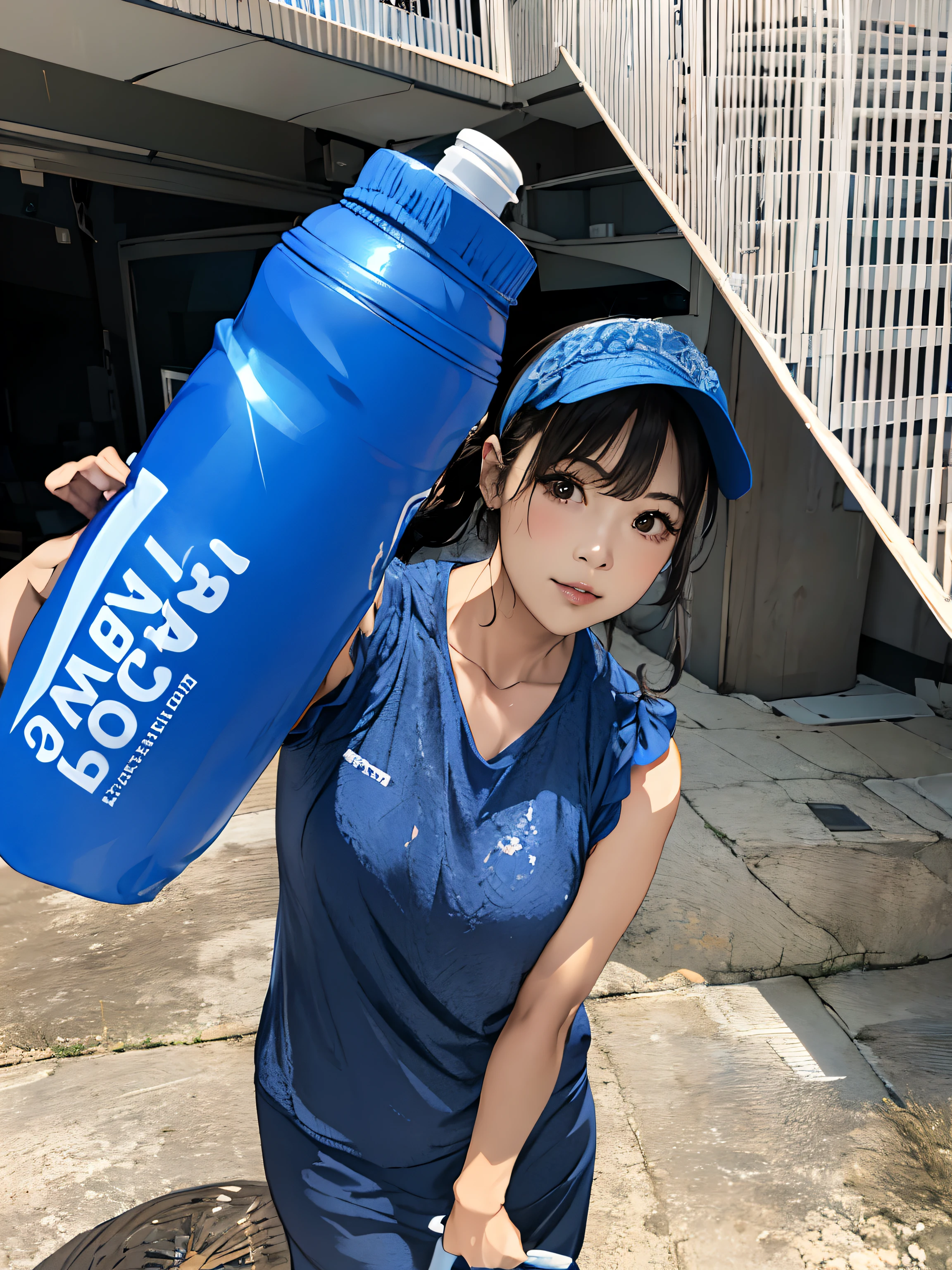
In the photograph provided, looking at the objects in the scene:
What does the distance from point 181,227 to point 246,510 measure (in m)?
4.44

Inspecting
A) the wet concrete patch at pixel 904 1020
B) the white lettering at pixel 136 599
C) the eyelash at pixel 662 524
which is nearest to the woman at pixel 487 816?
the eyelash at pixel 662 524

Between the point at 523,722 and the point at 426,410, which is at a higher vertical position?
the point at 426,410

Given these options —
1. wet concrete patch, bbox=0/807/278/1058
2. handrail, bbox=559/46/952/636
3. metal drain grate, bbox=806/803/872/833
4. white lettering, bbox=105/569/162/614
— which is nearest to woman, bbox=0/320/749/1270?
white lettering, bbox=105/569/162/614

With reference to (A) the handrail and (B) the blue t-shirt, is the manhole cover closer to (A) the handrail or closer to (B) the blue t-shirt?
(B) the blue t-shirt

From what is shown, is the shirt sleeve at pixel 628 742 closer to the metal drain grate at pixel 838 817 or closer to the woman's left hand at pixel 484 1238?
the woman's left hand at pixel 484 1238

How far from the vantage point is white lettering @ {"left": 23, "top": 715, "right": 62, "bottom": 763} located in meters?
0.68

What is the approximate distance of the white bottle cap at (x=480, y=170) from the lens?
64 cm

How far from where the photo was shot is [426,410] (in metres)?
0.67

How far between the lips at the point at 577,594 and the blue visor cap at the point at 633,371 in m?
0.16

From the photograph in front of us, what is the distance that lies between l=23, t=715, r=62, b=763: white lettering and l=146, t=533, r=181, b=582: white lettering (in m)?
0.16

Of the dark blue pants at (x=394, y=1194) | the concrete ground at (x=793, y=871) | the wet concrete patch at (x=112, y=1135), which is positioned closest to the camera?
the dark blue pants at (x=394, y=1194)

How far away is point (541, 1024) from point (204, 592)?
1.63 feet

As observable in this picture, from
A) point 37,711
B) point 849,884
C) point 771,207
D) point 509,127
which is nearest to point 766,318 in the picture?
point 771,207

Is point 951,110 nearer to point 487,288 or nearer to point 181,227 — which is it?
point 487,288
